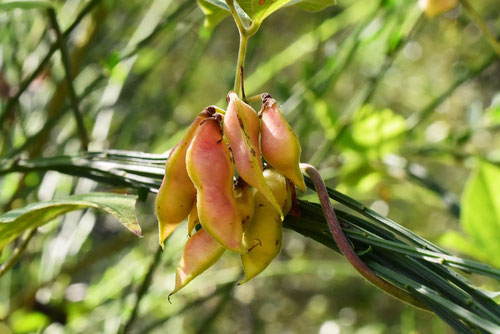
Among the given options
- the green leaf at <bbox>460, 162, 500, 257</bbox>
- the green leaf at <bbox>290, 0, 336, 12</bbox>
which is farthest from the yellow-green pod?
the green leaf at <bbox>460, 162, 500, 257</bbox>

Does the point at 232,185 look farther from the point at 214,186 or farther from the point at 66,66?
the point at 66,66

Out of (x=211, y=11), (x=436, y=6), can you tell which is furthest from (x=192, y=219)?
(x=436, y=6)

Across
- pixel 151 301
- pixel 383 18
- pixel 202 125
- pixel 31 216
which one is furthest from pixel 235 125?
pixel 151 301

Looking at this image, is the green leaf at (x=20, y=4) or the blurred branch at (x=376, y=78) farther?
the blurred branch at (x=376, y=78)

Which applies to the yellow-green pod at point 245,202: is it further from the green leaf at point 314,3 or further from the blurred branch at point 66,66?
the blurred branch at point 66,66

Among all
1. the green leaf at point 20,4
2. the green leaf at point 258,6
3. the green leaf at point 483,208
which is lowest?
the green leaf at point 483,208

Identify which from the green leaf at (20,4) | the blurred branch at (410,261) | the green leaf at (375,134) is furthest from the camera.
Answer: the green leaf at (375,134)

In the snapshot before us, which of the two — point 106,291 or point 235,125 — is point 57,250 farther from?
point 235,125

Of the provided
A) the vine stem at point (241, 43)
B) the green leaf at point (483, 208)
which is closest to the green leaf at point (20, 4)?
the vine stem at point (241, 43)
